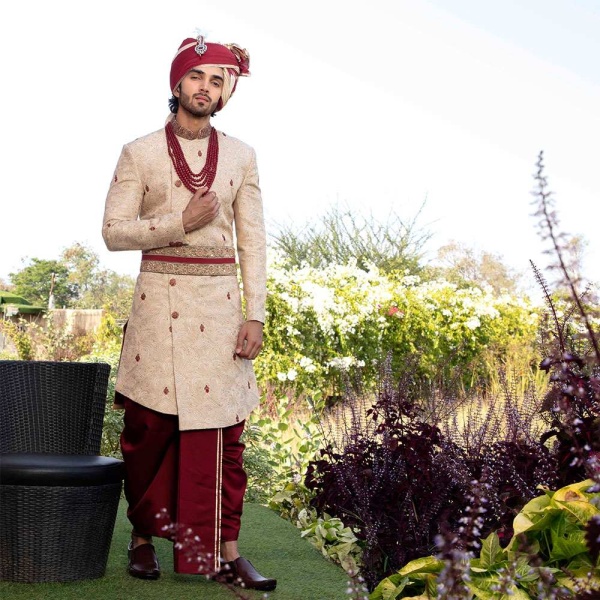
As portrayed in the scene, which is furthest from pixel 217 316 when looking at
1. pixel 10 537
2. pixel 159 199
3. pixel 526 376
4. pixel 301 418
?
pixel 526 376

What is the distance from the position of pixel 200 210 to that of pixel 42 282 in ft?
142

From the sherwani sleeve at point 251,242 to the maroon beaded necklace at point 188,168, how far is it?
16cm

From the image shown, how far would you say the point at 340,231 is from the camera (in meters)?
17.7

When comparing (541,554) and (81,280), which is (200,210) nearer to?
(541,554)

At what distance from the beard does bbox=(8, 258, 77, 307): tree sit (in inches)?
1515

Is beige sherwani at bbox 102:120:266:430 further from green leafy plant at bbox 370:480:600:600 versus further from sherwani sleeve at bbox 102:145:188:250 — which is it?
green leafy plant at bbox 370:480:600:600

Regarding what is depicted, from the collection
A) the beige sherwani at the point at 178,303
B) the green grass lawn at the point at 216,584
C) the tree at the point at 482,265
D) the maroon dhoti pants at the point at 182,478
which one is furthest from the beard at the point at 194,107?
the tree at the point at 482,265

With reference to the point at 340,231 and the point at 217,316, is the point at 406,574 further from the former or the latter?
the point at 340,231

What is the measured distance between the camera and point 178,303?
3635 mm

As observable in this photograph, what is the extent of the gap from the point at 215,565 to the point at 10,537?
2.66 feet

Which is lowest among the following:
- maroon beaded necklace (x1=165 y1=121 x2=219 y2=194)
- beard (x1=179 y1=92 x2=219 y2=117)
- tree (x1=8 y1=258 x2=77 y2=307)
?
maroon beaded necklace (x1=165 y1=121 x2=219 y2=194)

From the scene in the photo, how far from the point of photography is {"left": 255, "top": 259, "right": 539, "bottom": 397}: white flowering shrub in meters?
9.52

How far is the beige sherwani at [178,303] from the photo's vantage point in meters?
3.60

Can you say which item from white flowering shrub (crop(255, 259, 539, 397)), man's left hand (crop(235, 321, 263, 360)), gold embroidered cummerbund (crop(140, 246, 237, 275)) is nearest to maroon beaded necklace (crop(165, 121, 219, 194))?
gold embroidered cummerbund (crop(140, 246, 237, 275))
